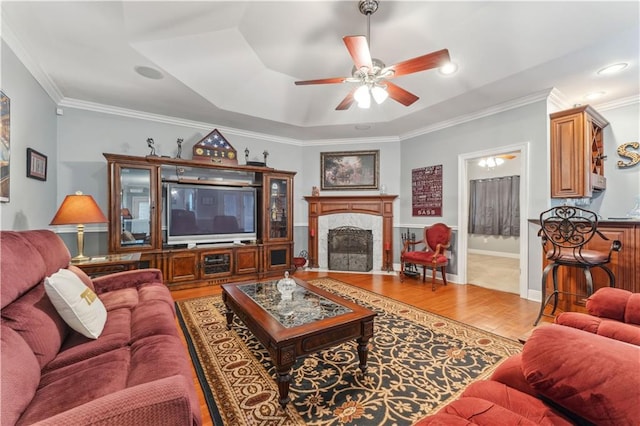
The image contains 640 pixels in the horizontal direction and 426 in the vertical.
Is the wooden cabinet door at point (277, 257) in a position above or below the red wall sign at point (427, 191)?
below

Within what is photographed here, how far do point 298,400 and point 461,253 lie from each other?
3.60 metres

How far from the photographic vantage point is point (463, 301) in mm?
3477

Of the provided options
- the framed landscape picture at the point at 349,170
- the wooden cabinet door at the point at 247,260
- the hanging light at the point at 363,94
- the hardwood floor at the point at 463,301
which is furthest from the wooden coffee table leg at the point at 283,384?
the framed landscape picture at the point at 349,170

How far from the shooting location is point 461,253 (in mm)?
4348

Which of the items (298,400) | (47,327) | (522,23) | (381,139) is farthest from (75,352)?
(381,139)

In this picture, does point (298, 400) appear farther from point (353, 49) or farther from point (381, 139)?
point (381, 139)

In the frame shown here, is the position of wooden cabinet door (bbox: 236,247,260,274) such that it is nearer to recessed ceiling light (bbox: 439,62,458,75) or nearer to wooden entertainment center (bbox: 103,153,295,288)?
wooden entertainment center (bbox: 103,153,295,288)

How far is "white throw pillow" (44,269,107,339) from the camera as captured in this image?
144 centimetres

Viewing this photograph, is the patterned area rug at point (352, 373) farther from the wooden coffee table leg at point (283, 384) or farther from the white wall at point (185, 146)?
the white wall at point (185, 146)

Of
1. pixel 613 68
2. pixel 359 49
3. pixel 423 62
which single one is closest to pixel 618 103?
pixel 613 68

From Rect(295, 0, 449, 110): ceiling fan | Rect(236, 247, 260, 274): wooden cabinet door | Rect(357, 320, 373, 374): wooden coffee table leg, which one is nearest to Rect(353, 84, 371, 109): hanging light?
Rect(295, 0, 449, 110): ceiling fan

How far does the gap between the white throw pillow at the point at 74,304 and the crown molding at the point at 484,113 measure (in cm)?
491

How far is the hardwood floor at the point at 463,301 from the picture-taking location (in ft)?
9.21

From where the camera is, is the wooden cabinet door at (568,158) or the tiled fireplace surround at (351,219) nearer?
the wooden cabinet door at (568,158)
